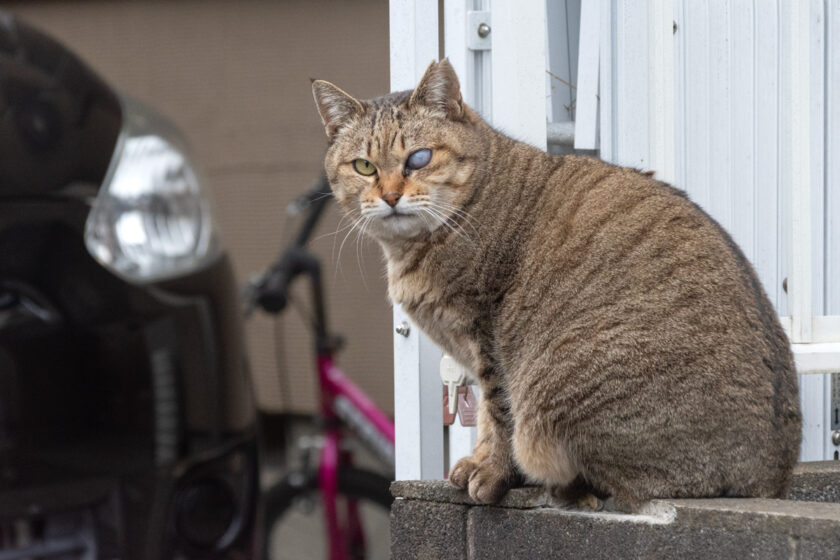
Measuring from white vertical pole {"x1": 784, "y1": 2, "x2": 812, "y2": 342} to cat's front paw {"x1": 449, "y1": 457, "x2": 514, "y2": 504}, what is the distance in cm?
68

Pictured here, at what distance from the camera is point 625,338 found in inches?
A: 73.2

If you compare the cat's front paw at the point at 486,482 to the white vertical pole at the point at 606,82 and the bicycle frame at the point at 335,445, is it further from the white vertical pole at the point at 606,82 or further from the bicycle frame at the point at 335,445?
the bicycle frame at the point at 335,445

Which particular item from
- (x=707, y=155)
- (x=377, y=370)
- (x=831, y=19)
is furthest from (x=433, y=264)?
(x=377, y=370)

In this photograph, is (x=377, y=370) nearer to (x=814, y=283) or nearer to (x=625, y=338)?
(x=814, y=283)

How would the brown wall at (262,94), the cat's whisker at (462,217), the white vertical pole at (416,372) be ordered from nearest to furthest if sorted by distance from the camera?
the cat's whisker at (462,217) < the white vertical pole at (416,372) < the brown wall at (262,94)

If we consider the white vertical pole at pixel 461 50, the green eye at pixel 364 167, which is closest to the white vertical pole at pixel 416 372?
the white vertical pole at pixel 461 50

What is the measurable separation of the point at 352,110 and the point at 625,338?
2.83ft

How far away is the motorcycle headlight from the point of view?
2.59 meters

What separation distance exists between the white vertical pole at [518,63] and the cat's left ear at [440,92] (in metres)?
0.10

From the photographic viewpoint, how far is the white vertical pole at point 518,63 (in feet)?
7.35

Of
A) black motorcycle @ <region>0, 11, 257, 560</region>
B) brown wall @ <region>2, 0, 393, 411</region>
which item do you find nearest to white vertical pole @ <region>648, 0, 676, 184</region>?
black motorcycle @ <region>0, 11, 257, 560</region>

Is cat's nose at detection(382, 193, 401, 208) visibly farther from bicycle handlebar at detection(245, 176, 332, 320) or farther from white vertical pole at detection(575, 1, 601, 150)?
bicycle handlebar at detection(245, 176, 332, 320)

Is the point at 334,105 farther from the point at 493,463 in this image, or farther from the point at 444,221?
the point at 493,463

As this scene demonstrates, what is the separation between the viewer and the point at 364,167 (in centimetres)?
227
